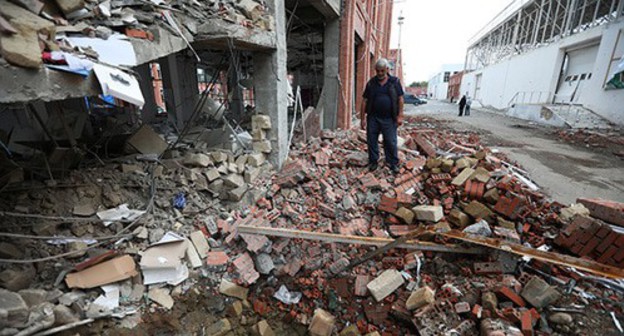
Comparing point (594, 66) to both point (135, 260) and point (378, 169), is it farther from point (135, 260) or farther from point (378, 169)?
point (135, 260)

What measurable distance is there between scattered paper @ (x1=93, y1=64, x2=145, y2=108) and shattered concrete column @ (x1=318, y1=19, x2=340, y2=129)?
624 cm

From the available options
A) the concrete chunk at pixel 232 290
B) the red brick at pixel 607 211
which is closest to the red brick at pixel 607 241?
the red brick at pixel 607 211

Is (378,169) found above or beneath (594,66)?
beneath

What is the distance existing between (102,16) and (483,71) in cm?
3320

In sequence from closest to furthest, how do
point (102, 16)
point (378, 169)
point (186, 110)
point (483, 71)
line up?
1. point (102, 16)
2. point (378, 169)
3. point (186, 110)
4. point (483, 71)

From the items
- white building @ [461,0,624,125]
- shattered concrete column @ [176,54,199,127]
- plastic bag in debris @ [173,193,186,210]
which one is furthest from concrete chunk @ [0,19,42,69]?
white building @ [461,0,624,125]

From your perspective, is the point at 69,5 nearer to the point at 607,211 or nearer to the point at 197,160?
the point at 197,160

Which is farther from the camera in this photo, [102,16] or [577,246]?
[577,246]

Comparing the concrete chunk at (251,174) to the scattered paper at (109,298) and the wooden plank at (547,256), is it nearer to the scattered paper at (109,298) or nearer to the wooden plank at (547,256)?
the scattered paper at (109,298)

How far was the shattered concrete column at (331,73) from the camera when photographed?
788cm

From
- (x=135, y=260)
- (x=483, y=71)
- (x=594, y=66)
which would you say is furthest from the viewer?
(x=483, y=71)

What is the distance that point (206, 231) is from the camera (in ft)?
12.0

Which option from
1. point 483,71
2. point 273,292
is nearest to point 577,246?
point 273,292

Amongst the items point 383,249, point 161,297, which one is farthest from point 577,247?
point 161,297
